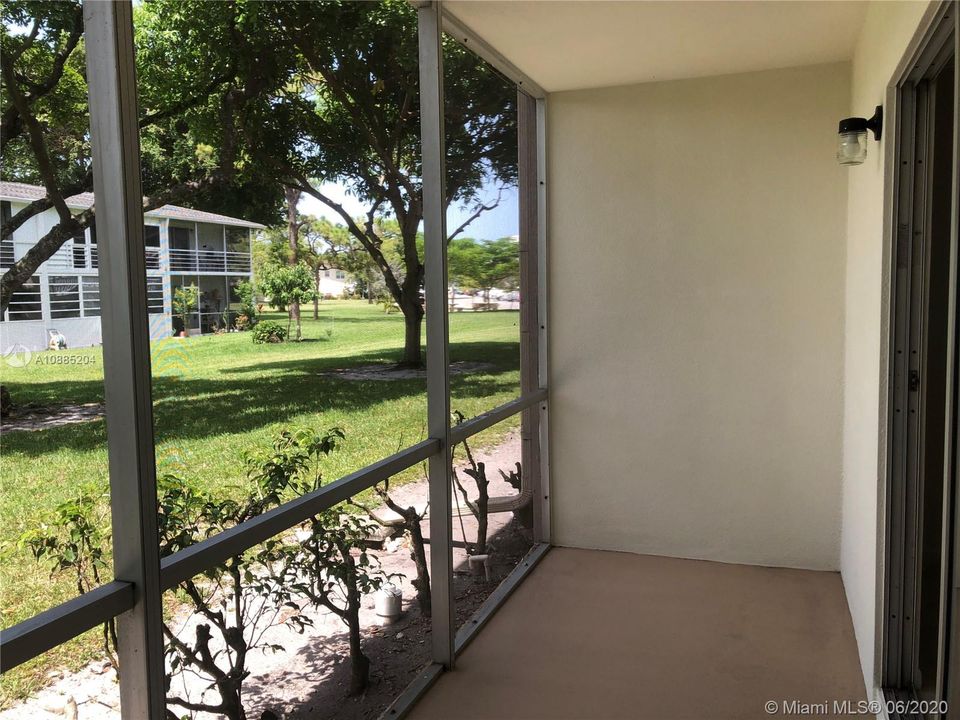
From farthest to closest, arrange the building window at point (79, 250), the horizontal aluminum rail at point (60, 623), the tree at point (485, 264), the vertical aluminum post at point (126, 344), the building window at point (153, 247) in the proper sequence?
1. the tree at point (485, 264)
2. the building window at point (153, 247)
3. the building window at point (79, 250)
4. the vertical aluminum post at point (126, 344)
5. the horizontal aluminum rail at point (60, 623)

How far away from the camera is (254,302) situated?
100 inches

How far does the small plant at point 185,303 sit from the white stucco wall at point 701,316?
7.52ft

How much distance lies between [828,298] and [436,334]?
2.06 m

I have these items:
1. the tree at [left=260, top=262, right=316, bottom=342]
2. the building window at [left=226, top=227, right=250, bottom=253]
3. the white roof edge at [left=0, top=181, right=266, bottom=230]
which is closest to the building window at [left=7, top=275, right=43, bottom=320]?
the white roof edge at [left=0, top=181, right=266, bottom=230]

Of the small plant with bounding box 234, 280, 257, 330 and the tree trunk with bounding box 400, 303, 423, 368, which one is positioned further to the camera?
the tree trunk with bounding box 400, 303, 423, 368

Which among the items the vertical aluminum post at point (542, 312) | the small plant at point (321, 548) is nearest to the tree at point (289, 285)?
the small plant at point (321, 548)

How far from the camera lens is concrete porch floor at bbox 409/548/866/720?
260 centimetres

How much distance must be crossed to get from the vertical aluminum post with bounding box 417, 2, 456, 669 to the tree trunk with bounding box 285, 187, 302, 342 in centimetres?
51

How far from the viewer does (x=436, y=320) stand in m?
2.65

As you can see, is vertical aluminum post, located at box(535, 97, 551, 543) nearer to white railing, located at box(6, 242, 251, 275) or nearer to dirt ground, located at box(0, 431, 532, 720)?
dirt ground, located at box(0, 431, 532, 720)

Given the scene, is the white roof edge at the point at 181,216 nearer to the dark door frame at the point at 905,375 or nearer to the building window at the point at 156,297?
the building window at the point at 156,297

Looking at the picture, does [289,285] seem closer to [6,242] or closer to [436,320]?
[436,320]

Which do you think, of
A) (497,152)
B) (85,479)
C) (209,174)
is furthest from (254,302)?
(497,152)

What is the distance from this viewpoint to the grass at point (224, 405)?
5.18ft
